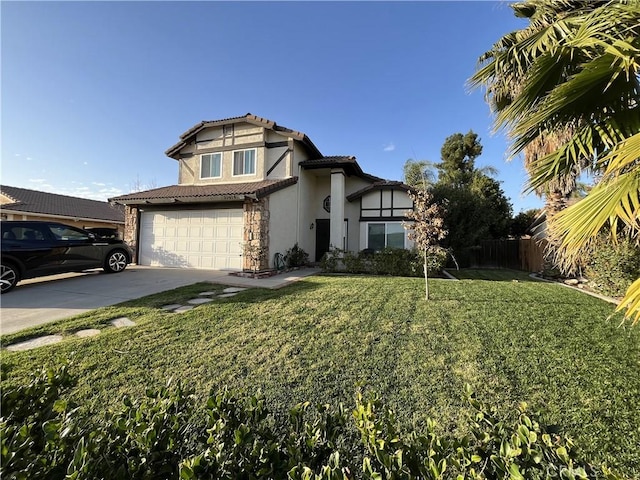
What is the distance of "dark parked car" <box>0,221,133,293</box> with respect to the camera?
287 inches

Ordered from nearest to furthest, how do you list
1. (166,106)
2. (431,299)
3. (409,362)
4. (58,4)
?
(409,362) < (58,4) < (431,299) < (166,106)

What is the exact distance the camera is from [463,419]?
8.65 ft

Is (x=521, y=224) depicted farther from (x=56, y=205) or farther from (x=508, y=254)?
(x=56, y=205)

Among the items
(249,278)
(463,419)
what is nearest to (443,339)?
(463,419)

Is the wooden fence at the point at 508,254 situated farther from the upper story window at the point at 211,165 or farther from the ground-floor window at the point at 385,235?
the upper story window at the point at 211,165

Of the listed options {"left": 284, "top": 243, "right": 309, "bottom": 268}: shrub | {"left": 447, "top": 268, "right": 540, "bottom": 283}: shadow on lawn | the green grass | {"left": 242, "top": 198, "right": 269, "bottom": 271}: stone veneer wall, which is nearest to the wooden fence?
{"left": 447, "top": 268, "right": 540, "bottom": 283}: shadow on lawn

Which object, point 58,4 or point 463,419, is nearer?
point 463,419

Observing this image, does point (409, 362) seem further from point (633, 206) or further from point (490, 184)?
point (490, 184)

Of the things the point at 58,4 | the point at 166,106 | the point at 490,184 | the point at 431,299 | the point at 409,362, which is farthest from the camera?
the point at 490,184

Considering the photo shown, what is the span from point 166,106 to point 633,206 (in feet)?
49.9

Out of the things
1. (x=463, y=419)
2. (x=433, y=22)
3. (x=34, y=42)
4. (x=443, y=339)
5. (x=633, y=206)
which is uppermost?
(x=433, y=22)

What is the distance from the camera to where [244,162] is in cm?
1341

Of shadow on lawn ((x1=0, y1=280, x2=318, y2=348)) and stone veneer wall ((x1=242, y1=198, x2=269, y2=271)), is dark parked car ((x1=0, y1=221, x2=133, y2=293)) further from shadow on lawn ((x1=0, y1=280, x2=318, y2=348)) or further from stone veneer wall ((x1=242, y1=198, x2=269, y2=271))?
stone veneer wall ((x1=242, y1=198, x2=269, y2=271))

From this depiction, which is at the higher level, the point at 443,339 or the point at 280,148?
the point at 280,148
